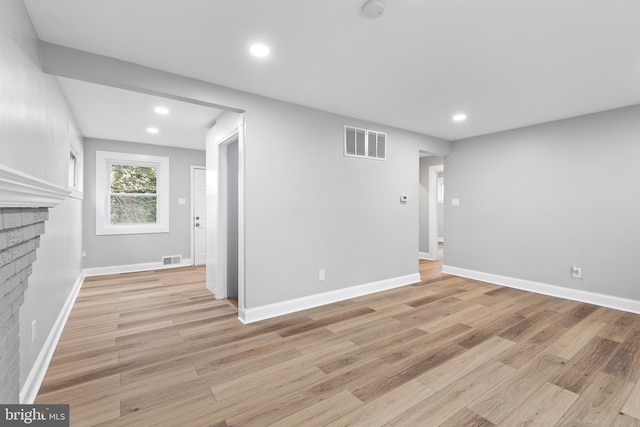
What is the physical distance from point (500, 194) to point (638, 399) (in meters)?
3.28

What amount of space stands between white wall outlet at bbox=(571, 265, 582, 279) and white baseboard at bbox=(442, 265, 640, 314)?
0.19 metres

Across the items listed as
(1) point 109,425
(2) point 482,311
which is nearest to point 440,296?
(2) point 482,311

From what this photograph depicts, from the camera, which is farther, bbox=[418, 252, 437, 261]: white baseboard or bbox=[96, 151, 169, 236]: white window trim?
bbox=[418, 252, 437, 261]: white baseboard

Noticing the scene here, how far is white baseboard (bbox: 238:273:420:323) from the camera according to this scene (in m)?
3.17

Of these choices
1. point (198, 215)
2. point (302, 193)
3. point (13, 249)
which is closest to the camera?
point (13, 249)

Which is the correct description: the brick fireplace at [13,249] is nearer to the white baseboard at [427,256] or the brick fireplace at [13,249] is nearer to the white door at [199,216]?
the white door at [199,216]

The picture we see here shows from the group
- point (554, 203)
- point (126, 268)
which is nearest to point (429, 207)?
point (554, 203)

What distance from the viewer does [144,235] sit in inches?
223

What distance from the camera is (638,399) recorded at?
6.19ft

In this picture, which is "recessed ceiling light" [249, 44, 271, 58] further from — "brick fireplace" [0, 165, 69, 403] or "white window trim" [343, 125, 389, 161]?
"white window trim" [343, 125, 389, 161]

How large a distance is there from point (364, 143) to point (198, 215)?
13.1 ft

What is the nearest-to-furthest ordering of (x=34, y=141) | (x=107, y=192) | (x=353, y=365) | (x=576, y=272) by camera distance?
(x=34, y=141) → (x=353, y=365) → (x=576, y=272) → (x=107, y=192)

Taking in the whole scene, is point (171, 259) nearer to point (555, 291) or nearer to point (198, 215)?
point (198, 215)

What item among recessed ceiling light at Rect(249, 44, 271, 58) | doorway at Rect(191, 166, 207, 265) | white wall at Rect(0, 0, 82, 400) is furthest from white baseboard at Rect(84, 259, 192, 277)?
recessed ceiling light at Rect(249, 44, 271, 58)
